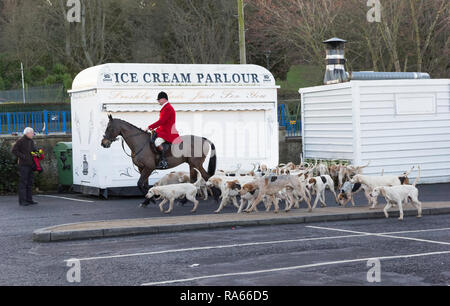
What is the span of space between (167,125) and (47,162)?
6837 mm

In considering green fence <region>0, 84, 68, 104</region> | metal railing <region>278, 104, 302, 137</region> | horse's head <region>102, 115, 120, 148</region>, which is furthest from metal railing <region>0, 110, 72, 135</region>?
green fence <region>0, 84, 68, 104</region>

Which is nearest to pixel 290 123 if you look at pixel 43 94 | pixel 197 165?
pixel 197 165

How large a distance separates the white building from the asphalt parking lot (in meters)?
7.58

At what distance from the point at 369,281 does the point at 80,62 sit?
40391mm

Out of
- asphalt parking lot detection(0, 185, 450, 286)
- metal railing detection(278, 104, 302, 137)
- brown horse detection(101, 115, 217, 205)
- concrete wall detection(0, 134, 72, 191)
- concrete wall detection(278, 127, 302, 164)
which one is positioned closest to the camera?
asphalt parking lot detection(0, 185, 450, 286)

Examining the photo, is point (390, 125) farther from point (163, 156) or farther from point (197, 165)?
point (163, 156)

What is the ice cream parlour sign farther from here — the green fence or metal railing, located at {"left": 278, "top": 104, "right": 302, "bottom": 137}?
the green fence

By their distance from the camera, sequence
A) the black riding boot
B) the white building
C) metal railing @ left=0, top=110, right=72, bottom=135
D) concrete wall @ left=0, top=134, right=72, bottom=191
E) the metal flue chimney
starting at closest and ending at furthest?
the black riding boot < the white building < concrete wall @ left=0, top=134, right=72, bottom=191 < the metal flue chimney < metal railing @ left=0, top=110, right=72, bottom=135

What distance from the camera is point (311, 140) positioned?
82.4 ft

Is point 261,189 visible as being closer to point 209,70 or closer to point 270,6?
point 209,70

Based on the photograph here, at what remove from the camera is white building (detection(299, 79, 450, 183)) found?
73.6 ft

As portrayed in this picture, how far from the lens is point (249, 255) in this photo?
34.9ft

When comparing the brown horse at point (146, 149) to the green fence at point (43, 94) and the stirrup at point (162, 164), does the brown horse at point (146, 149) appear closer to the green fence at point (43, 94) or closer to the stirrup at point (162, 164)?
the stirrup at point (162, 164)
